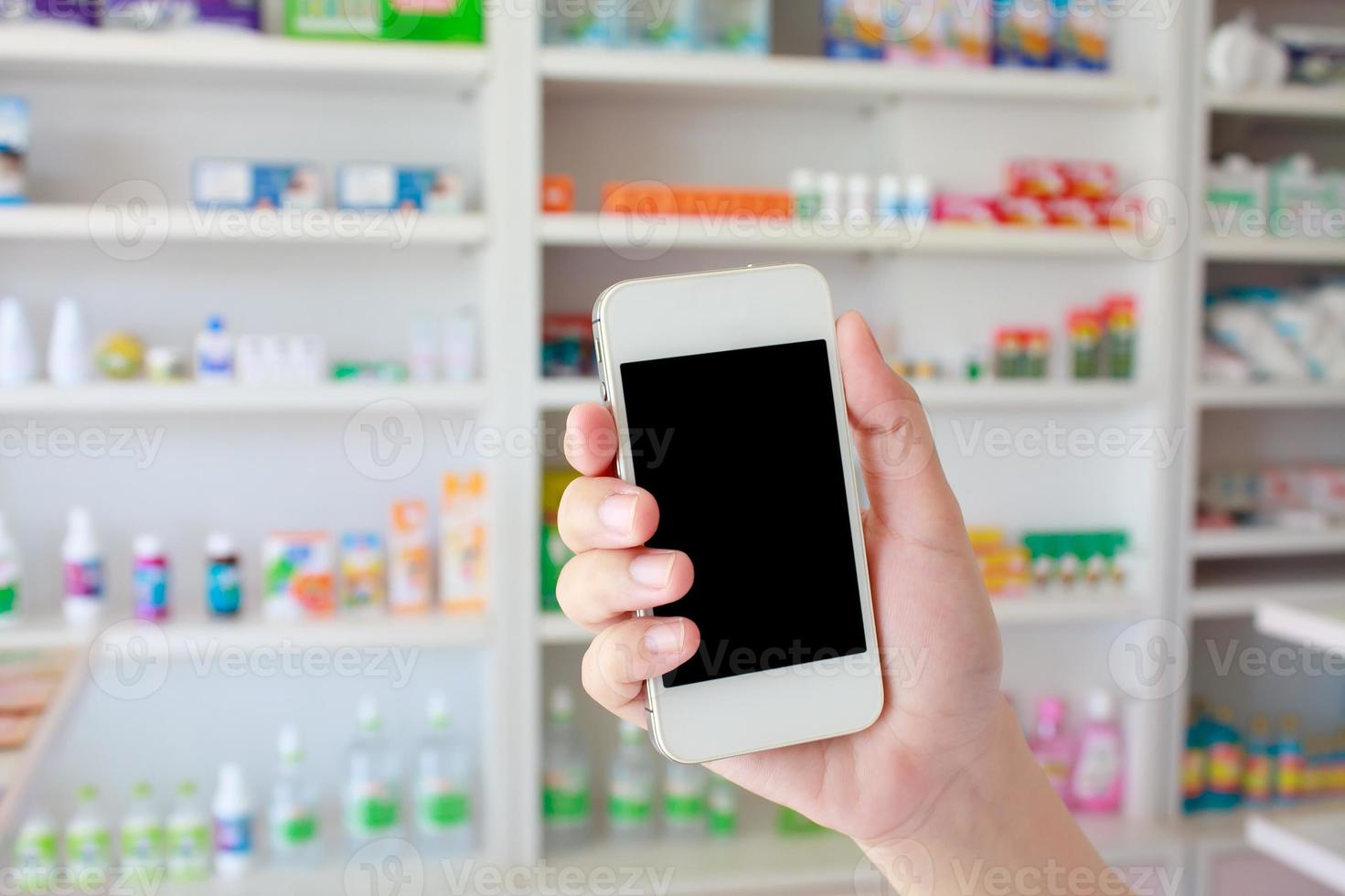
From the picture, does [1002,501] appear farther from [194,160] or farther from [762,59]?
[194,160]

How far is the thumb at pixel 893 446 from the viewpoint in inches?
26.8

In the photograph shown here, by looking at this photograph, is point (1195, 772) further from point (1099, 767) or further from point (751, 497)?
point (751, 497)

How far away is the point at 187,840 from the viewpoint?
5.24ft

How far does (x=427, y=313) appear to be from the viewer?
180 cm

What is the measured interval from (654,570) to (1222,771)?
1.68 m

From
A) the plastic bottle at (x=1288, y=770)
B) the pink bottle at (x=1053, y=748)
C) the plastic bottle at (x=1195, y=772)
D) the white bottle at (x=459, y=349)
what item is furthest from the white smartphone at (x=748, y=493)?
the plastic bottle at (x=1288, y=770)

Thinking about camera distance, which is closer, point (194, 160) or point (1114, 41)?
point (194, 160)

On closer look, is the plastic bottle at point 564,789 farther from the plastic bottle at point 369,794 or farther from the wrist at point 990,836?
the wrist at point 990,836

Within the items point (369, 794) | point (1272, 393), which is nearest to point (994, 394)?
point (1272, 393)

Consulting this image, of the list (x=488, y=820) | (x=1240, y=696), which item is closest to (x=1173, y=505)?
(x=1240, y=696)

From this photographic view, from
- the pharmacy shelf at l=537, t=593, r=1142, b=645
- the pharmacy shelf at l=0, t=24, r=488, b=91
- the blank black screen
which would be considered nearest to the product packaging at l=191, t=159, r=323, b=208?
the pharmacy shelf at l=0, t=24, r=488, b=91

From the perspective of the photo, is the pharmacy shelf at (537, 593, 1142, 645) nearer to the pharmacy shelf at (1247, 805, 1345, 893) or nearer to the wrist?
the pharmacy shelf at (1247, 805, 1345, 893)

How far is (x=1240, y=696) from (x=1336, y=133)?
1.12 meters

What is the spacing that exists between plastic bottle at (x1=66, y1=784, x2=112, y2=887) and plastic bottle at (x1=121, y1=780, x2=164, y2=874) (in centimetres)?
3
